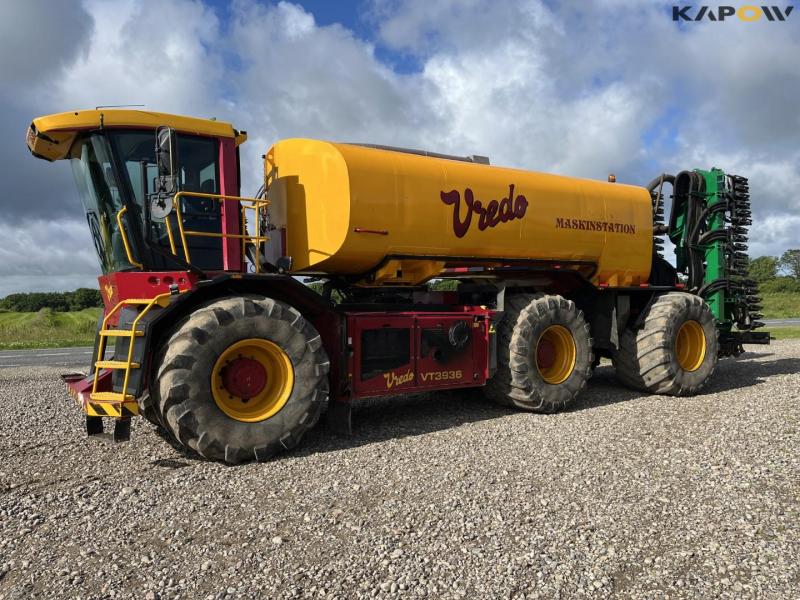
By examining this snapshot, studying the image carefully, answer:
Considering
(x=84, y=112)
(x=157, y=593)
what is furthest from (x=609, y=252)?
(x=157, y=593)

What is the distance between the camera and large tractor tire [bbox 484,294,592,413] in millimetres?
7668

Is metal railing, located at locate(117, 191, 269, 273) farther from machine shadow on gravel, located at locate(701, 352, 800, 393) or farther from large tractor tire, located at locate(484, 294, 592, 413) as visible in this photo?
machine shadow on gravel, located at locate(701, 352, 800, 393)

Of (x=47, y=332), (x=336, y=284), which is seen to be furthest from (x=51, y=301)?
(x=336, y=284)

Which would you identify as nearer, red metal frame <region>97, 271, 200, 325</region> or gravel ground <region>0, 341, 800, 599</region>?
gravel ground <region>0, 341, 800, 599</region>

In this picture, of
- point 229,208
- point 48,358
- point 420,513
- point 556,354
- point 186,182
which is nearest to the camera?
point 420,513

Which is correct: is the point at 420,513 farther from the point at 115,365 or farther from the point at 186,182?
the point at 186,182

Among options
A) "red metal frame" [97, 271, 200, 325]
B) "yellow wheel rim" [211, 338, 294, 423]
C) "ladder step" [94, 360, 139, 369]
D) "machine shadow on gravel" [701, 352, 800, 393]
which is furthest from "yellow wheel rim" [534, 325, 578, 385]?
"ladder step" [94, 360, 139, 369]

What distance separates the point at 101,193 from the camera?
19.9 ft

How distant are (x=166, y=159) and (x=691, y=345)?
26.9ft

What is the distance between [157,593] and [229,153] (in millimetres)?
4315

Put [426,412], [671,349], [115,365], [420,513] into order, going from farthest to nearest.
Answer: [671,349], [426,412], [115,365], [420,513]

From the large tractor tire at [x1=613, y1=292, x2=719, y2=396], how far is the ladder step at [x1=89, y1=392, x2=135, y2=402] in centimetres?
709

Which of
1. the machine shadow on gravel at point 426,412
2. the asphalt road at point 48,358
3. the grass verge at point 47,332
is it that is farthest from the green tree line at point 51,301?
the machine shadow on gravel at point 426,412

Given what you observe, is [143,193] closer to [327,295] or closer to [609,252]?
[327,295]
